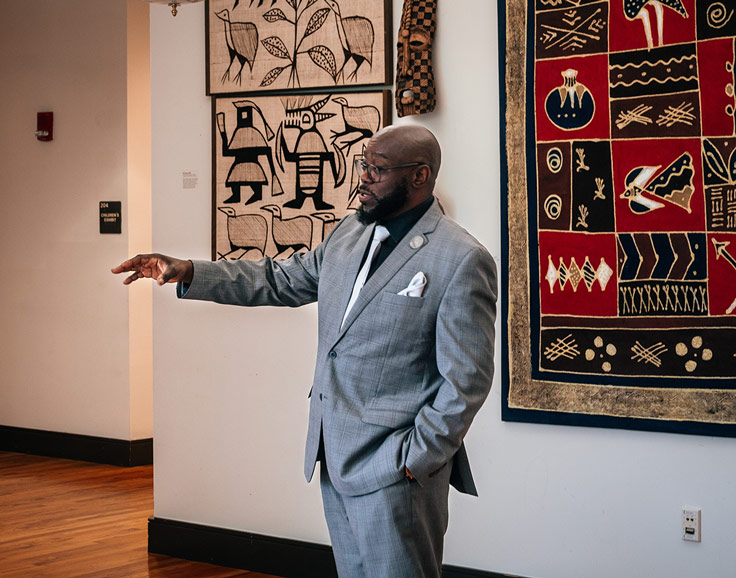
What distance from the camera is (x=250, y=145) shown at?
154 inches

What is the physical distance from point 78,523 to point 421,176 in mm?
3199

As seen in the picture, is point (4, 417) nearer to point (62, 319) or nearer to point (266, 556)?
point (62, 319)

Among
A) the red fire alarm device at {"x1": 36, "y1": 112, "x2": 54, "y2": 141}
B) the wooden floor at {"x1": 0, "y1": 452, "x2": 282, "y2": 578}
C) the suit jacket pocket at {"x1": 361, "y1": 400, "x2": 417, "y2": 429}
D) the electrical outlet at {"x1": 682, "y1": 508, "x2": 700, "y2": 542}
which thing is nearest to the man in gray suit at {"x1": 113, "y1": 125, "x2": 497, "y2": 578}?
the suit jacket pocket at {"x1": 361, "y1": 400, "x2": 417, "y2": 429}

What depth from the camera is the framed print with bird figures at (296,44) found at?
3645 mm

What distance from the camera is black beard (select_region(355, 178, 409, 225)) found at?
89.1 inches

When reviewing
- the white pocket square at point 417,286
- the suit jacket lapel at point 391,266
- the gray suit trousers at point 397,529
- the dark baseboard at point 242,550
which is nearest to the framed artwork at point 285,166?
the dark baseboard at point 242,550

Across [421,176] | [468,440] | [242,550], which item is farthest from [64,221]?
[421,176]

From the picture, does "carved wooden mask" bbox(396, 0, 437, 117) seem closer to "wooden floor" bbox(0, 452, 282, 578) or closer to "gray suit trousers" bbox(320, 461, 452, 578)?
"gray suit trousers" bbox(320, 461, 452, 578)

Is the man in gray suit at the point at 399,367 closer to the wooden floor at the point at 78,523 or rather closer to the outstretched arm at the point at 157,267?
the outstretched arm at the point at 157,267

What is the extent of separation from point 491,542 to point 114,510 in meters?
2.35

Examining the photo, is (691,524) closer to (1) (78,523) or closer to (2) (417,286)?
(2) (417,286)

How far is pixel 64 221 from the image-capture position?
20.5 feet

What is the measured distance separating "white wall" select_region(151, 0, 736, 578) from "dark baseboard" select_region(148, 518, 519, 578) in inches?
1.8

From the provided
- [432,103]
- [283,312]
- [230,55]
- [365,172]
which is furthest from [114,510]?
[365,172]
